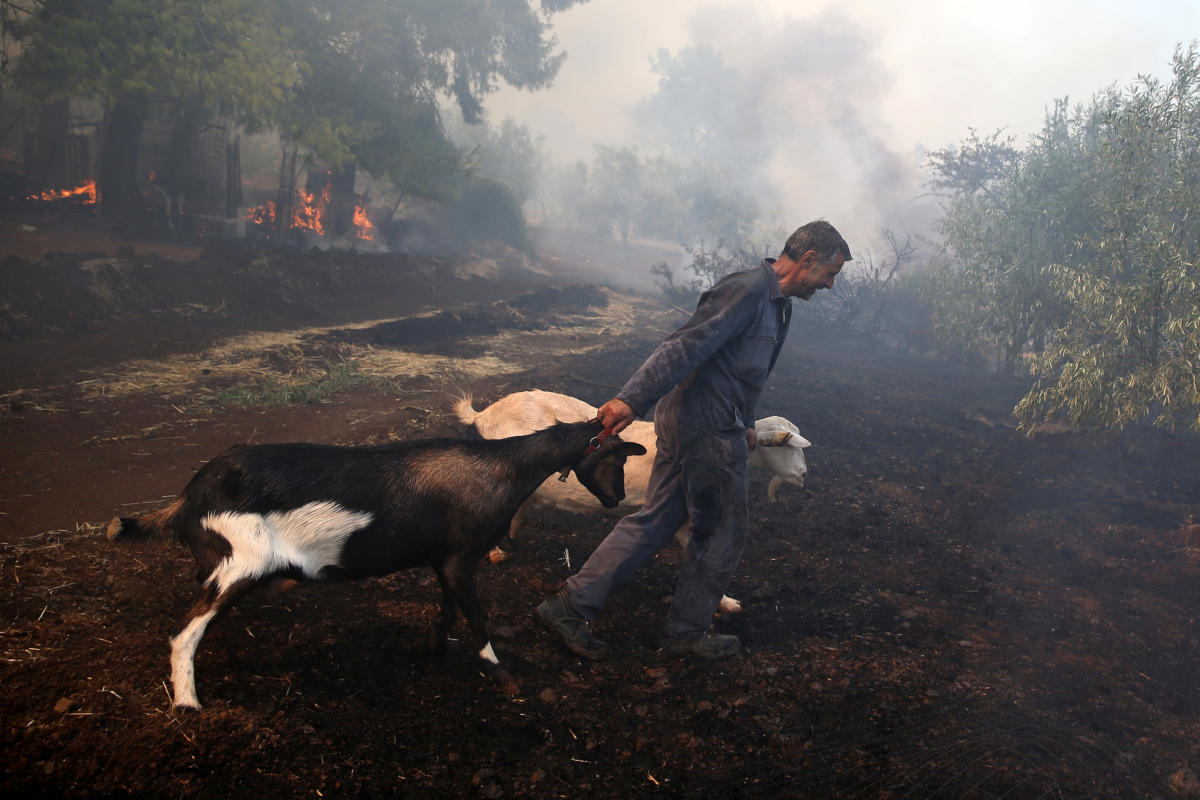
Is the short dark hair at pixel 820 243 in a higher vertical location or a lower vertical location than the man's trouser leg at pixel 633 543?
higher

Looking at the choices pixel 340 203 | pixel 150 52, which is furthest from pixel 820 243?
pixel 340 203

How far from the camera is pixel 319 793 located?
8.63 ft

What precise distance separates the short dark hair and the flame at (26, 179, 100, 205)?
21.3 meters

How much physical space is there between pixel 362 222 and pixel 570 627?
2574cm

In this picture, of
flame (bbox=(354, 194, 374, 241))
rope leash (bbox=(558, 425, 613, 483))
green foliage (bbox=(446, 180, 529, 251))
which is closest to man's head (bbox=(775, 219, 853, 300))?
rope leash (bbox=(558, 425, 613, 483))

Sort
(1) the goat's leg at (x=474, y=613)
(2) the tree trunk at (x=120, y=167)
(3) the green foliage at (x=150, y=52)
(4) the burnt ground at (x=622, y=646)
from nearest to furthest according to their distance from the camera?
1. (4) the burnt ground at (x=622, y=646)
2. (1) the goat's leg at (x=474, y=613)
3. (3) the green foliage at (x=150, y=52)
4. (2) the tree trunk at (x=120, y=167)

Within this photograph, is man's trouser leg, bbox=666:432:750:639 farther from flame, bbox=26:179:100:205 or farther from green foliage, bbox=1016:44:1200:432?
flame, bbox=26:179:100:205

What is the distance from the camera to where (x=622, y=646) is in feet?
13.3

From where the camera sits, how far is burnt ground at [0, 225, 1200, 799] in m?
2.89

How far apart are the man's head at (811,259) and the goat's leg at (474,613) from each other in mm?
2442

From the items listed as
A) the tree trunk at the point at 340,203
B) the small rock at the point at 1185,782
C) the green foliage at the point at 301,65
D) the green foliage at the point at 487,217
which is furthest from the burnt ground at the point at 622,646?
the green foliage at the point at 487,217

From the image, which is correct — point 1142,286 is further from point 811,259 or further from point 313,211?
point 313,211

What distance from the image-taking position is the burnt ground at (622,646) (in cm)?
289

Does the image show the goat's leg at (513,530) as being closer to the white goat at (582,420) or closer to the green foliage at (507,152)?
the white goat at (582,420)
